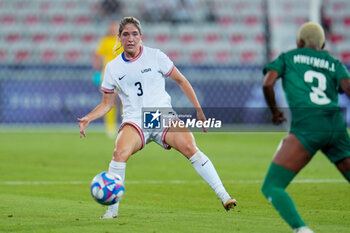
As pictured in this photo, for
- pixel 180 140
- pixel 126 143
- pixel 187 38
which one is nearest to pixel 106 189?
pixel 126 143

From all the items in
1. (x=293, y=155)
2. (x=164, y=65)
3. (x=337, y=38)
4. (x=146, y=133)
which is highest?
(x=164, y=65)

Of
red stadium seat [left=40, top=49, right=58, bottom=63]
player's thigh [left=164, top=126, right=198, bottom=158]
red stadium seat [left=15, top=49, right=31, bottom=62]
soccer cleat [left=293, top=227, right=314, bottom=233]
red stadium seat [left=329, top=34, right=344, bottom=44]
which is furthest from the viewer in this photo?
red stadium seat [left=329, top=34, right=344, bottom=44]

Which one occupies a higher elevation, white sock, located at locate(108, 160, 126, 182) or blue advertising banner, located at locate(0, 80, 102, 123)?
white sock, located at locate(108, 160, 126, 182)

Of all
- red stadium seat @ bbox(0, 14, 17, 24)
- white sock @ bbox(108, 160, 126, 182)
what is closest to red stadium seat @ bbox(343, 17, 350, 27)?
red stadium seat @ bbox(0, 14, 17, 24)

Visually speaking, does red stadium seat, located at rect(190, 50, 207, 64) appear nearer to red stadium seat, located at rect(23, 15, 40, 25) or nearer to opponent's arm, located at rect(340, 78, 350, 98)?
red stadium seat, located at rect(23, 15, 40, 25)

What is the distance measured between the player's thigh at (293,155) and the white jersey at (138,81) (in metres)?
1.93

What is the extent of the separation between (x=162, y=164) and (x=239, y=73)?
7.93 metres

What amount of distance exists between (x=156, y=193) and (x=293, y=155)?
376cm

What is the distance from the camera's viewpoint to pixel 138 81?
23.0 feet

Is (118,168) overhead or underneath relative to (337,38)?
overhead

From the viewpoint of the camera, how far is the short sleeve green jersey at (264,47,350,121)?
5445 mm

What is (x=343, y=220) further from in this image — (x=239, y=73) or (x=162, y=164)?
(x=239, y=73)

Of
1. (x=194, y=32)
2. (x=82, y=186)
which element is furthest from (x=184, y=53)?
(x=82, y=186)

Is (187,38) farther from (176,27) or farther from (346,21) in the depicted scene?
(346,21)
